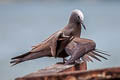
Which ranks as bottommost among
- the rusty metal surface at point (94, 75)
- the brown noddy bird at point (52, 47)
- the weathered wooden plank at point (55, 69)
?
the brown noddy bird at point (52, 47)

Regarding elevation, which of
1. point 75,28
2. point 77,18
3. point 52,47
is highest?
point 77,18

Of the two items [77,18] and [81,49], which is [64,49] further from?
[77,18]

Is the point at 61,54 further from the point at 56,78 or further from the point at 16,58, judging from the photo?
the point at 56,78

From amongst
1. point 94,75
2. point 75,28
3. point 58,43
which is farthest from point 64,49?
point 94,75

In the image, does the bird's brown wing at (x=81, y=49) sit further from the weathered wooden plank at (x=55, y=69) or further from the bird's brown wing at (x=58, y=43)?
the weathered wooden plank at (x=55, y=69)

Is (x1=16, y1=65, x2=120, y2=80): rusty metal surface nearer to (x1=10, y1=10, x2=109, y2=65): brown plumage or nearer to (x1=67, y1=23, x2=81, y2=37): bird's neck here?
(x1=10, y1=10, x2=109, y2=65): brown plumage

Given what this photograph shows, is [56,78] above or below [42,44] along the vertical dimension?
above

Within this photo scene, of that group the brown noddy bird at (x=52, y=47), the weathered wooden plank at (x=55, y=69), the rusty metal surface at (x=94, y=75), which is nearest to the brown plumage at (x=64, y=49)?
the brown noddy bird at (x=52, y=47)

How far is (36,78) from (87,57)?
124 inches

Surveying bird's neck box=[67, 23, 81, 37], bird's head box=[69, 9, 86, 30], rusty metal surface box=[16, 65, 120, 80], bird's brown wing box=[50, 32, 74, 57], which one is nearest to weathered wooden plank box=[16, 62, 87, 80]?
rusty metal surface box=[16, 65, 120, 80]

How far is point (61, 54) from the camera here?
4.95m

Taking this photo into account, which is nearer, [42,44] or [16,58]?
[16,58]

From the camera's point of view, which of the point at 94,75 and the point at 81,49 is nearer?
the point at 94,75

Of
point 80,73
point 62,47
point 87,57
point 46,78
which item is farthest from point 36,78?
point 87,57
